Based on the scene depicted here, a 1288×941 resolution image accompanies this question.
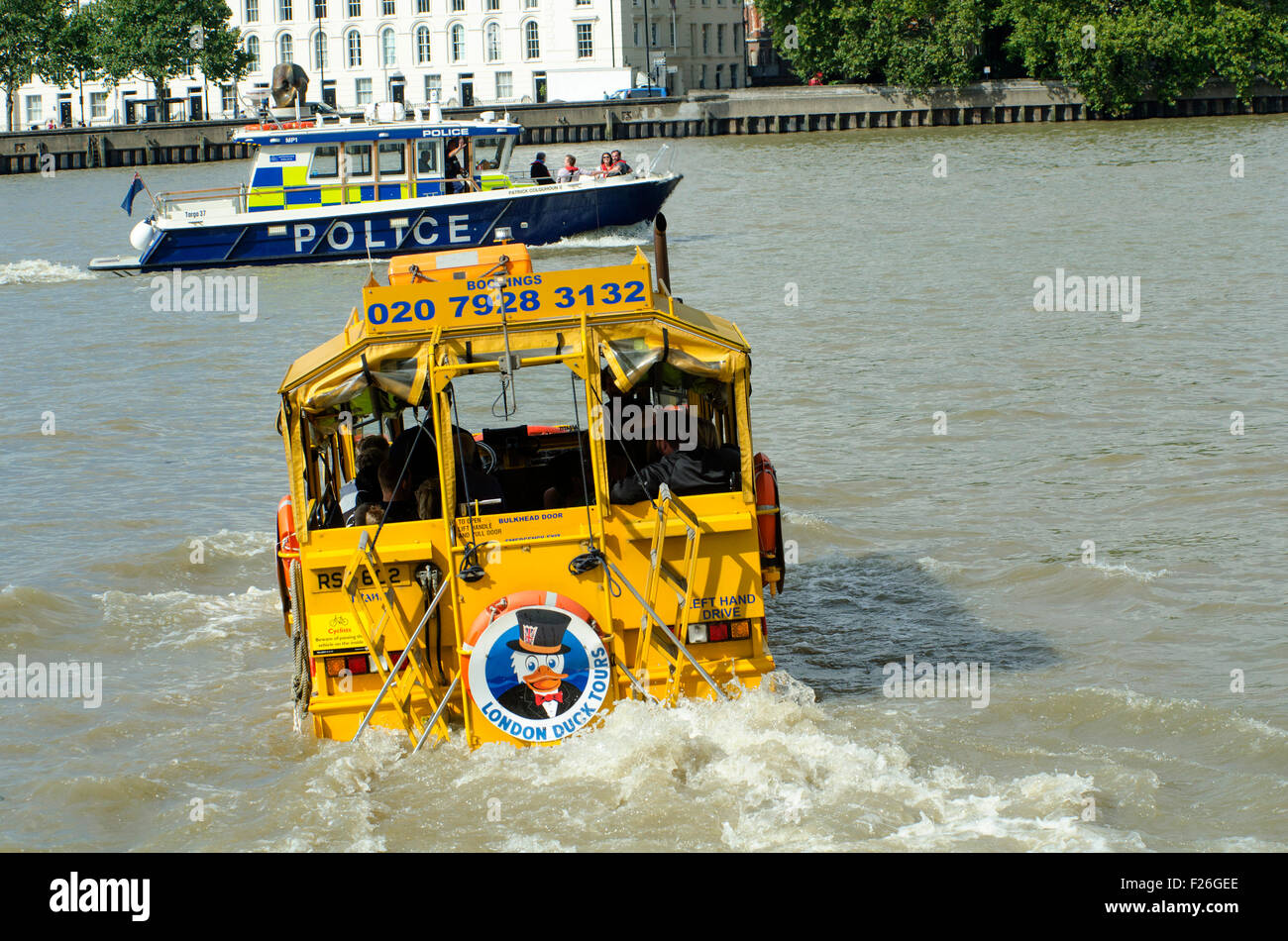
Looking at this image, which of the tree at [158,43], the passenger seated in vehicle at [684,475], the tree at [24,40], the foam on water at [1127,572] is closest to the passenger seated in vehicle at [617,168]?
the foam on water at [1127,572]

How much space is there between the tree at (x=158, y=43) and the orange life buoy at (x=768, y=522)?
88763 millimetres

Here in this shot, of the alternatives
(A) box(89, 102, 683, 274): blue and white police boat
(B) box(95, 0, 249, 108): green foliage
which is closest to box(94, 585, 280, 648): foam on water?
(A) box(89, 102, 683, 274): blue and white police boat

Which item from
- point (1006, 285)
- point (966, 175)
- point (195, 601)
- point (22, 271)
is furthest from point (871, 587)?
point (966, 175)

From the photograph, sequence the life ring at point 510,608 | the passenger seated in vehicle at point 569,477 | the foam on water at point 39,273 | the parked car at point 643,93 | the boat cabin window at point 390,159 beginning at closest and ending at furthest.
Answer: the life ring at point 510,608
the passenger seated in vehicle at point 569,477
the boat cabin window at point 390,159
the foam on water at point 39,273
the parked car at point 643,93

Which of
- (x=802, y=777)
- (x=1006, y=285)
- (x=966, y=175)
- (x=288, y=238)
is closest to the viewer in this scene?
(x=802, y=777)

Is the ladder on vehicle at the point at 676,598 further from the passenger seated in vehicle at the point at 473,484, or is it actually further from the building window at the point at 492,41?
the building window at the point at 492,41

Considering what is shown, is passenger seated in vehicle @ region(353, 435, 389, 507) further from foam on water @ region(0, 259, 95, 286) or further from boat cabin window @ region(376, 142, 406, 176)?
foam on water @ region(0, 259, 95, 286)

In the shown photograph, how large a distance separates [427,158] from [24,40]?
68.9 meters

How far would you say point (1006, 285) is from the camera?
25.3 m

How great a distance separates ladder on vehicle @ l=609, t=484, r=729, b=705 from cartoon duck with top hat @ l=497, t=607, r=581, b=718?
1.18ft

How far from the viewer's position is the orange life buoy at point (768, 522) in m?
7.94

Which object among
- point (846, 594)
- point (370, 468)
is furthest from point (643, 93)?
point (370, 468)
